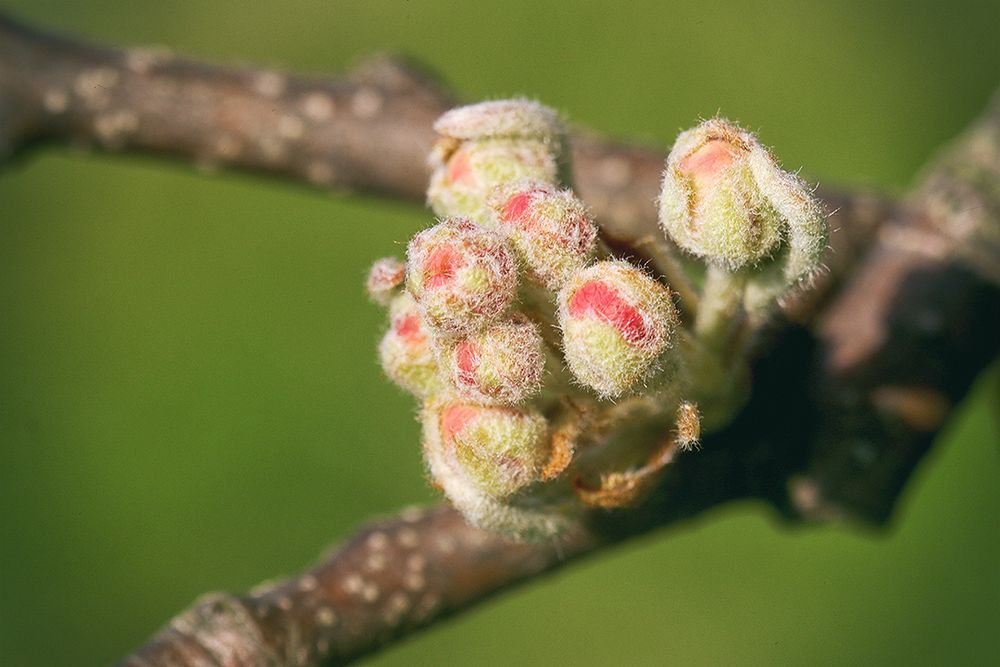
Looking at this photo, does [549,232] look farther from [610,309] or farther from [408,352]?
[408,352]

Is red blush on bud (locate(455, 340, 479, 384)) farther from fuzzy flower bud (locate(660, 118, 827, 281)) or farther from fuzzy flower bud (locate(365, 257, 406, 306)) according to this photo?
fuzzy flower bud (locate(660, 118, 827, 281))

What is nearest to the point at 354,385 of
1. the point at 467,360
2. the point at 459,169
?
the point at 459,169

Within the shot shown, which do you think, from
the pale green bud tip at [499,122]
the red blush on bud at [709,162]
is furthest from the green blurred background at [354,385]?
the red blush on bud at [709,162]

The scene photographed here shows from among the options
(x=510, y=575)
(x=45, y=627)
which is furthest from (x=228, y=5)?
(x=510, y=575)

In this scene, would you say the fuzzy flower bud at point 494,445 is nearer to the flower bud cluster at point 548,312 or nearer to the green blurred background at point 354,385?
the flower bud cluster at point 548,312

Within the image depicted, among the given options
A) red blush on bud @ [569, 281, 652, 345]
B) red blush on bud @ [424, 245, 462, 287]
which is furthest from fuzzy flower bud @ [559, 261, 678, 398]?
red blush on bud @ [424, 245, 462, 287]

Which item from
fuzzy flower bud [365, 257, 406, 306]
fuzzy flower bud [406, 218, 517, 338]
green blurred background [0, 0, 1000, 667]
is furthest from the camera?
green blurred background [0, 0, 1000, 667]
